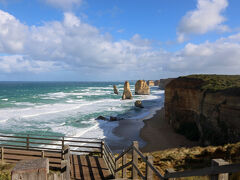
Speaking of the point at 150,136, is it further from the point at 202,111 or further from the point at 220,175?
the point at 220,175

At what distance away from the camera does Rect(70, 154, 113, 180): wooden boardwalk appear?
660 centimetres

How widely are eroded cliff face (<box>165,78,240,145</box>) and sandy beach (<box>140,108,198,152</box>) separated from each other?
103 centimetres

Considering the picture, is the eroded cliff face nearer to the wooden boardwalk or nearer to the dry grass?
the dry grass

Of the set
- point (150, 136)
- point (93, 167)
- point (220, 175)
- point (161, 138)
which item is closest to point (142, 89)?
point (150, 136)

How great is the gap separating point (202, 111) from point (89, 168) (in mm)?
16877

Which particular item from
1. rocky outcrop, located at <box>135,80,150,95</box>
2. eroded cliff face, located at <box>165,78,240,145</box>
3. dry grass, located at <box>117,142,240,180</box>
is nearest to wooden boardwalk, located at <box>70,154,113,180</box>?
dry grass, located at <box>117,142,240,180</box>

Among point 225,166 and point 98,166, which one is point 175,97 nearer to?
point 98,166

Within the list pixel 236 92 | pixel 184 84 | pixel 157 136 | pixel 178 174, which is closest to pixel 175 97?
pixel 184 84

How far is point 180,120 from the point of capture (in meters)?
23.8

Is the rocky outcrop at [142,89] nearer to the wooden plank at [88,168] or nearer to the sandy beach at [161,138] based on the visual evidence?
the sandy beach at [161,138]

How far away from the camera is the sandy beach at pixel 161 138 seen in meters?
18.9

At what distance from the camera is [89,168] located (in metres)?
7.27

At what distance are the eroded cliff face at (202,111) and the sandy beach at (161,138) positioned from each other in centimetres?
103

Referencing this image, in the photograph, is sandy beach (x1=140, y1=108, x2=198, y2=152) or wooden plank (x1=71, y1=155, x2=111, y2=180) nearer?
wooden plank (x1=71, y1=155, x2=111, y2=180)
